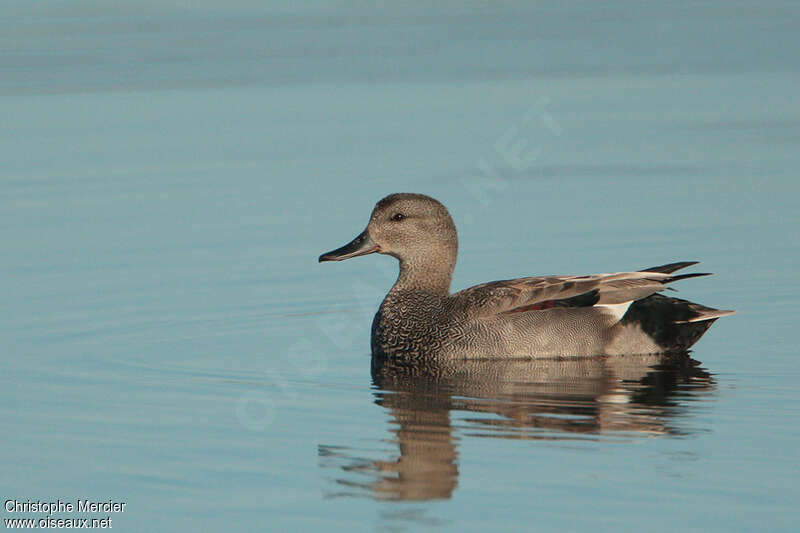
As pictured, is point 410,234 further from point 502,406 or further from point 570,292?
point 502,406

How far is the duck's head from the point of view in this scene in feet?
35.5

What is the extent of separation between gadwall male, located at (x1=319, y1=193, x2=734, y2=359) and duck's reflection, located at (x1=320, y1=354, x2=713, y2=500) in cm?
11

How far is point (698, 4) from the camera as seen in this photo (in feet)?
78.7

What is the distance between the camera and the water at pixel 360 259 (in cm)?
733

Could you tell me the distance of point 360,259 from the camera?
13180 millimetres

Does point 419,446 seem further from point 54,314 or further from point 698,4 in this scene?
point 698,4

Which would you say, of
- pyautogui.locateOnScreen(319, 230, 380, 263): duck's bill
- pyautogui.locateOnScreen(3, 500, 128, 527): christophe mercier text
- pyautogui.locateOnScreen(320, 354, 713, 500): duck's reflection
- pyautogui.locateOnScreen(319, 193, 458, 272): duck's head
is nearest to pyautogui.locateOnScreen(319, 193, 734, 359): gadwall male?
pyautogui.locateOnScreen(320, 354, 713, 500): duck's reflection

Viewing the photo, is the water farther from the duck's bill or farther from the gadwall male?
the duck's bill

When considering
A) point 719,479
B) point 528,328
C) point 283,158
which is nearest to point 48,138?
point 283,158

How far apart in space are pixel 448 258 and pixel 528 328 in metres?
1.04

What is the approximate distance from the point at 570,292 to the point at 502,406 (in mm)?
1647

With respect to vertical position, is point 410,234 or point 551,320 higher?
point 410,234

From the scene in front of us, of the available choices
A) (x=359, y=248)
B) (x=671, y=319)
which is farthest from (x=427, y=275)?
(x=671, y=319)

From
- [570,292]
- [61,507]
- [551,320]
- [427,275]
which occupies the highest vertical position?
[427,275]
